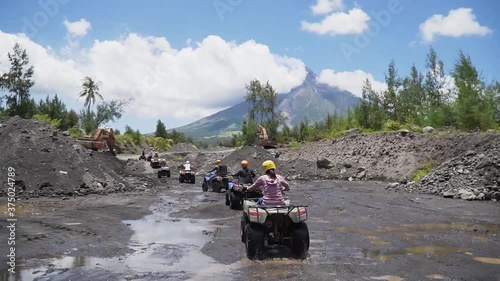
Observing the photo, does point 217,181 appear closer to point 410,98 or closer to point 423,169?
point 423,169

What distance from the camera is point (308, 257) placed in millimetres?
8047

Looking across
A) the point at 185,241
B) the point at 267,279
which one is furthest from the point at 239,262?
the point at 185,241

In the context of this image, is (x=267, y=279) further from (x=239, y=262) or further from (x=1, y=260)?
(x=1, y=260)

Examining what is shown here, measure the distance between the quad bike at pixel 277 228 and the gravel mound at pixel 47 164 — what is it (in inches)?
524

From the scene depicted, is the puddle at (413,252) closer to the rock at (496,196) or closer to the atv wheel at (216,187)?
the rock at (496,196)

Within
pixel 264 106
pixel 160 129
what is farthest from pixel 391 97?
pixel 160 129

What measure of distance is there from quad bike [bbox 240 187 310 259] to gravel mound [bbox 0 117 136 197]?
13317mm

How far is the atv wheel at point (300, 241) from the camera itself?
307 inches

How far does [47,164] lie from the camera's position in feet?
64.6

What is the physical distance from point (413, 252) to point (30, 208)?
1262cm

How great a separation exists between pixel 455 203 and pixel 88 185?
16340 millimetres

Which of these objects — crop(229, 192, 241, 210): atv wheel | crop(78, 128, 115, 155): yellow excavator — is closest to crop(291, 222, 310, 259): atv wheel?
crop(229, 192, 241, 210): atv wheel

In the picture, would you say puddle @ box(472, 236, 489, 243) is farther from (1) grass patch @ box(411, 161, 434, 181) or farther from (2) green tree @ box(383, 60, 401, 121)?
(2) green tree @ box(383, 60, 401, 121)

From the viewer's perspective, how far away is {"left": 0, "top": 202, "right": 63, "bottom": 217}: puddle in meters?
13.3
